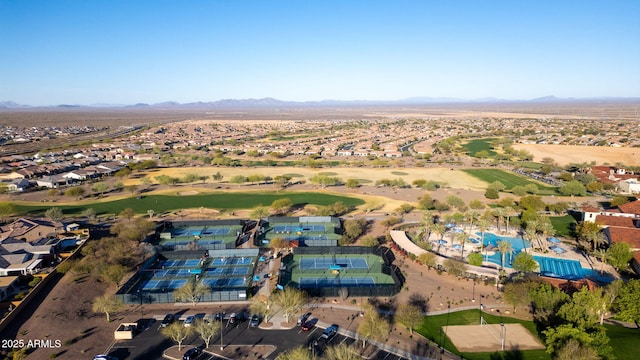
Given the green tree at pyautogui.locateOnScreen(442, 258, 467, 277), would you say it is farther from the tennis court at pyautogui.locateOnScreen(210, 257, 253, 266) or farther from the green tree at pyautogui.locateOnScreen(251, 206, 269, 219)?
the green tree at pyautogui.locateOnScreen(251, 206, 269, 219)

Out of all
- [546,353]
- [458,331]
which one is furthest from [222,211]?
[546,353]

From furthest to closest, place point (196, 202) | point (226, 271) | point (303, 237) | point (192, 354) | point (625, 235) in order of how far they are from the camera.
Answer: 1. point (196, 202)
2. point (303, 237)
3. point (625, 235)
4. point (226, 271)
5. point (192, 354)

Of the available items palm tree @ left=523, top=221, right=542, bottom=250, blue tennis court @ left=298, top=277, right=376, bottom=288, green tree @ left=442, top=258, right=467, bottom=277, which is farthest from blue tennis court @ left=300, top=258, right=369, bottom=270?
palm tree @ left=523, top=221, right=542, bottom=250

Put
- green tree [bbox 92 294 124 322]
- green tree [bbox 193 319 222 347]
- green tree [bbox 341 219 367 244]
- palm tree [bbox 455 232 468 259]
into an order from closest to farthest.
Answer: green tree [bbox 193 319 222 347]
green tree [bbox 92 294 124 322]
palm tree [bbox 455 232 468 259]
green tree [bbox 341 219 367 244]

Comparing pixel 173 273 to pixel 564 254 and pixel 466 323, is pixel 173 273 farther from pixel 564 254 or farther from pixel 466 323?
pixel 564 254

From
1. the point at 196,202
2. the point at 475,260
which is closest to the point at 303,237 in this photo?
the point at 475,260

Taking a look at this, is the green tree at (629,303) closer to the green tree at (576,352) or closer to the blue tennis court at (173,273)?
the green tree at (576,352)

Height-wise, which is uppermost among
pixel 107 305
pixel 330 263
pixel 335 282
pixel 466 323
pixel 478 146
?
pixel 478 146
